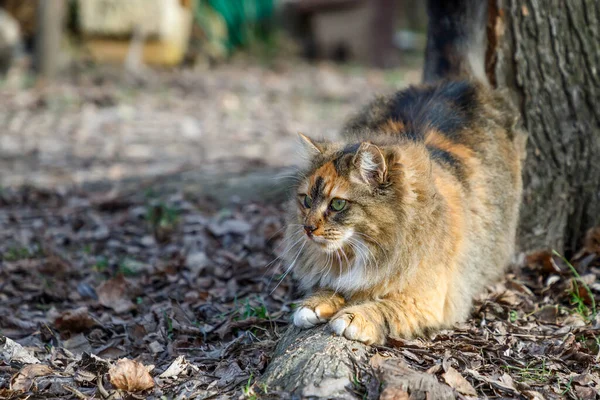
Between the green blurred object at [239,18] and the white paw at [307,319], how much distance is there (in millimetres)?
11786

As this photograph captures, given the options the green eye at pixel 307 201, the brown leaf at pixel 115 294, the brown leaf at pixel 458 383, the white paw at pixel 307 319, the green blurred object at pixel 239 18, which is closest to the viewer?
the brown leaf at pixel 458 383

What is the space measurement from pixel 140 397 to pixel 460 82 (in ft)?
9.98

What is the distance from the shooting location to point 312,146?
421 cm

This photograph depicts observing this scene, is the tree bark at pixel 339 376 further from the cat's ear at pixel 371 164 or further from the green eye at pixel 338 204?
the cat's ear at pixel 371 164

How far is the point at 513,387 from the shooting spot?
11.8 feet

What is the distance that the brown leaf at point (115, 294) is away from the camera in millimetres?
5098

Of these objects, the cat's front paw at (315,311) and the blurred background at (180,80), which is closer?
the cat's front paw at (315,311)

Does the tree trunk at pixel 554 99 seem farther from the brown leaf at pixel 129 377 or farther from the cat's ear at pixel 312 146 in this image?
the brown leaf at pixel 129 377

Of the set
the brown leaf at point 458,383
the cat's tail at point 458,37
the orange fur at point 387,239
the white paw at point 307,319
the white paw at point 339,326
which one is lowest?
the brown leaf at point 458,383

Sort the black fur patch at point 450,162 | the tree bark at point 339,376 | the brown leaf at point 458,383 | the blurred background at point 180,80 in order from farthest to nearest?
the blurred background at point 180,80
the black fur patch at point 450,162
the brown leaf at point 458,383
the tree bark at point 339,376

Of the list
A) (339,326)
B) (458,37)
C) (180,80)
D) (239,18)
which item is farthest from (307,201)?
(239,18)

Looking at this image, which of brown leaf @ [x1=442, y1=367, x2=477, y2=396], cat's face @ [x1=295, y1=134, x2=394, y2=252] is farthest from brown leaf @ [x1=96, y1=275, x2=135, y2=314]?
brown leaf @ [x1=442, y1=367, x2=477, y2=396]

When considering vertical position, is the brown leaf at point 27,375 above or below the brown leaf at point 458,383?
below

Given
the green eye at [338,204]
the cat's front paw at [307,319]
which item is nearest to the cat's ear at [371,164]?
the green eye at [338,204]
